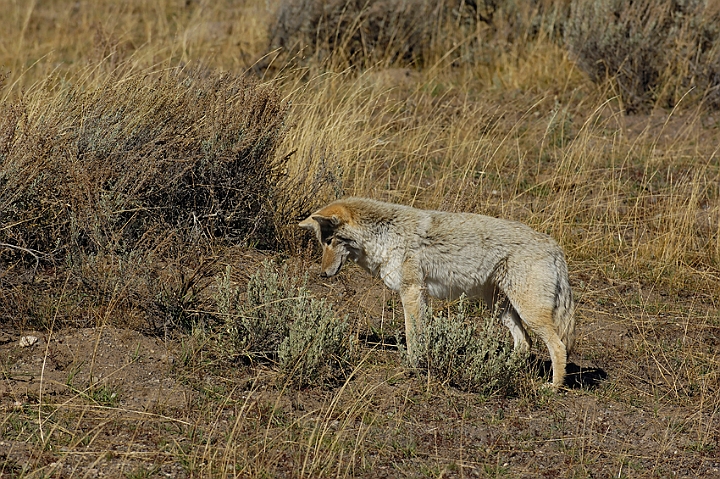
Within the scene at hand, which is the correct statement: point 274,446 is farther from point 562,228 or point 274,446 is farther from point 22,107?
point 562,228

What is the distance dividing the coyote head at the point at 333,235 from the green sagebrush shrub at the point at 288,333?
0.95ft

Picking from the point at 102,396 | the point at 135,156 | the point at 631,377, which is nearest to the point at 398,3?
the point at 135,156

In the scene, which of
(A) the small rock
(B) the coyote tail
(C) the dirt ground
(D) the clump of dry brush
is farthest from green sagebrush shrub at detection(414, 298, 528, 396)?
(D) the clump of dry brush

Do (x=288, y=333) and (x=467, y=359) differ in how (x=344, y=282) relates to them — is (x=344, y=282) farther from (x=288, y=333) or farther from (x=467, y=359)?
(x=467, y=359)

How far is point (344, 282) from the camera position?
7.41 meters

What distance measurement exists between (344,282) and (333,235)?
134 centimetres

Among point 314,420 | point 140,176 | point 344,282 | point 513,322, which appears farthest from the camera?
point 344,282

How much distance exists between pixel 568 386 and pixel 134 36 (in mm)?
10327

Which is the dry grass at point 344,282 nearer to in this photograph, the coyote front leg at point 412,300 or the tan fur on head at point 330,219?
the coyote front leg at point 412,300

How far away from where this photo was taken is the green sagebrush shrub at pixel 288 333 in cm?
569

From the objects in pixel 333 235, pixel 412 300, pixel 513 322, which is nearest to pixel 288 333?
pixel 333 235

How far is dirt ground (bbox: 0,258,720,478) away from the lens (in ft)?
15.4

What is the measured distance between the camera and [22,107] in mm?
6668

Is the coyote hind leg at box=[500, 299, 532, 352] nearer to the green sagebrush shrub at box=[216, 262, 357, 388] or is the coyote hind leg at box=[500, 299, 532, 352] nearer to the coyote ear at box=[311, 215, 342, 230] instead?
the green sagebrush shrub at box=[216, 262, 357, 388]
